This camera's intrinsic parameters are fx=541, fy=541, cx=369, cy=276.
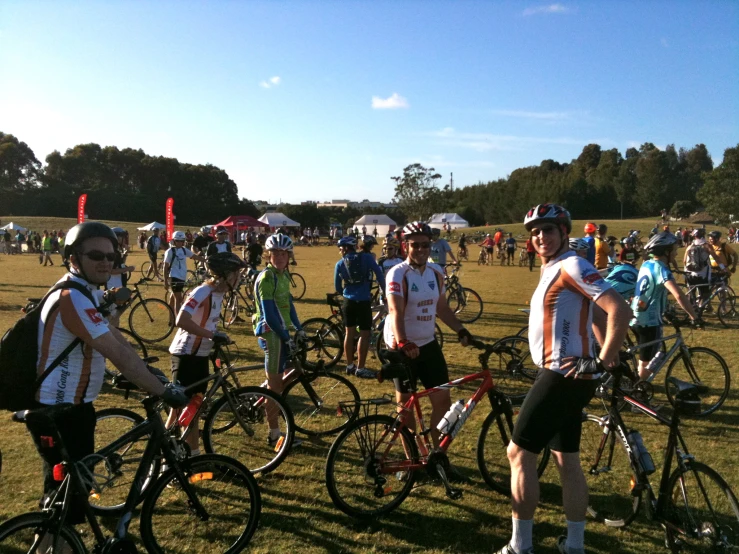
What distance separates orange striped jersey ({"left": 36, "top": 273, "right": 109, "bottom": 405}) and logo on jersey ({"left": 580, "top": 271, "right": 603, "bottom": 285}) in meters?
2.51

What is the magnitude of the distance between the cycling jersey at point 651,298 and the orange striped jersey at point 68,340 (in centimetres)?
552

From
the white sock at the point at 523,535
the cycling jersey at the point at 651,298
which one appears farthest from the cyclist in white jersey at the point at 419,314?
the cycling jersey at the point at 651,298

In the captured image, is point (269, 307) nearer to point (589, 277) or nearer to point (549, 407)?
point (549, 407)

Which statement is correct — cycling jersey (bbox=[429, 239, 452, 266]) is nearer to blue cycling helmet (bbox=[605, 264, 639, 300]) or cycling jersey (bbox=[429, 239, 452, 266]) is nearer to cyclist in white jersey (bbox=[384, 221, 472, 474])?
blue cycling helmet (bbox=[605, 264, 639, 300])

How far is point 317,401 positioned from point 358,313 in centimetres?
245

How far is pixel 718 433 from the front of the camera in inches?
225

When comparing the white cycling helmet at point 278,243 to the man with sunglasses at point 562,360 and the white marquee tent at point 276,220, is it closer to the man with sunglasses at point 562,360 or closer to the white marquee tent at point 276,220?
the man with sunglasses at point 562,360

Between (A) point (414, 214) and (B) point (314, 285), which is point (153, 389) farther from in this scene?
(A) point (414, 214)

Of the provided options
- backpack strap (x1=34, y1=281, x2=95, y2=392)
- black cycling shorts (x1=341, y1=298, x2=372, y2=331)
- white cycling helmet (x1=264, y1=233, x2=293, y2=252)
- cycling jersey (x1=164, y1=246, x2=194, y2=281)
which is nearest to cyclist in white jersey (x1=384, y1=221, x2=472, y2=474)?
white cycling helmet (x1=264, y1=233, x2=293, y2=252)

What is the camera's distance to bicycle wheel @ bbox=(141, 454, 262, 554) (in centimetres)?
331

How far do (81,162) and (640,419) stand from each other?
8719 cm

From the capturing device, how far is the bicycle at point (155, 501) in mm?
2676

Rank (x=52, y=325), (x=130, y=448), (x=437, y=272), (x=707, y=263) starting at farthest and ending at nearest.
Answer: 1. (x=707, y=263)
2. (x=437, y=272)
3. (x=130, y=448)
4. (x=52, y=325)

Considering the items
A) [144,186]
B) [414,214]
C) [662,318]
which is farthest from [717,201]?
[144,186]
